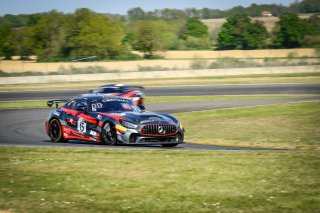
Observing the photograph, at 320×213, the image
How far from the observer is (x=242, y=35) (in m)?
96.6

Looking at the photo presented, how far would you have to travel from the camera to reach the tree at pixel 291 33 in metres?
92.1

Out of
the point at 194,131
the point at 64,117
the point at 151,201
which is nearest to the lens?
the point at 151,201

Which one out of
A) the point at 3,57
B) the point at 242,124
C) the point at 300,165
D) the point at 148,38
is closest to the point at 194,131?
the point at 242,124

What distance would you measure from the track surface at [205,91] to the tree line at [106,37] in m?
31.4

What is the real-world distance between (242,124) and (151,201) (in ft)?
47.9

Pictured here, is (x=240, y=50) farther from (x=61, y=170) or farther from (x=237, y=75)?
(x=61, y=170)

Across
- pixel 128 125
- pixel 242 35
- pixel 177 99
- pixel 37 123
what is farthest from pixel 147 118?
pixel 242 35

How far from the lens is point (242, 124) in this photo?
24.0 meters

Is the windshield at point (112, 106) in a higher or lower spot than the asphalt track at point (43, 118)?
higher

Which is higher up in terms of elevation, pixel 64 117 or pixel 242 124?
pixel 64 117

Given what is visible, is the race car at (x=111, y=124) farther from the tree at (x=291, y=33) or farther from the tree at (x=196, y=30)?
the tree at (x=196, y=30)

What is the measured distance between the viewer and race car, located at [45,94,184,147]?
1680 centimetres

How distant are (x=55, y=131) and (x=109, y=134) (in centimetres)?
247

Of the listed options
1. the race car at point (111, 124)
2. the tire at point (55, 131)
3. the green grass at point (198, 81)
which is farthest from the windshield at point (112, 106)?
the green grass at point (198, 81)
